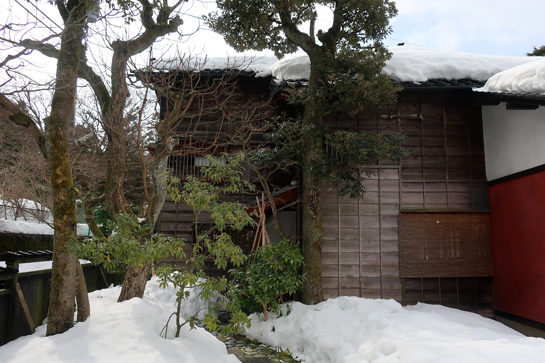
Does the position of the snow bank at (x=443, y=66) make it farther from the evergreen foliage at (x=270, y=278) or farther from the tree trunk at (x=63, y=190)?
the tree trunk at (x=63, y=190)

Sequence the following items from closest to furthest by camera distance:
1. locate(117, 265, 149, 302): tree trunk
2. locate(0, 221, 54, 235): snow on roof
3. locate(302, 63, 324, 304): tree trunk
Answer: locate(117, 265, 149, 302): tree trunk
locate(302, 63, 324, 304): tree trunk
locate(0, 221, 54, 235): snow on roof

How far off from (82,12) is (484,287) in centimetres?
1068

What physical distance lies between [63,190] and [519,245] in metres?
9.40

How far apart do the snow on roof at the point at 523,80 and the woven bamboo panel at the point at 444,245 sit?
3.32 meters

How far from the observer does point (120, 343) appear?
4.58m

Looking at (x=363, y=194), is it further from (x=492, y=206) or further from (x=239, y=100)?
(x=239, y=100)

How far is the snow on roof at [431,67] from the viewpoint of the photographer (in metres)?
9.23

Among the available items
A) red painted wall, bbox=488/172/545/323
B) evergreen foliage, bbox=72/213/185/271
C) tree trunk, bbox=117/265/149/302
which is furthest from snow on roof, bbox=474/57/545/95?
tree trunk, bbox=117/265/149/302

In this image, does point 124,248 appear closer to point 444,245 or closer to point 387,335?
point 387,335

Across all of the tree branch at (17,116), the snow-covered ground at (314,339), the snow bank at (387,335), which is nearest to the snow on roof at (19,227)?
the snow-covered ground at (314,339)

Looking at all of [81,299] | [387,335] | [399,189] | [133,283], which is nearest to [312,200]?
[399,189]

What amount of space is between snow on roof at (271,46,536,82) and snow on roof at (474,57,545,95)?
1188 millimetres

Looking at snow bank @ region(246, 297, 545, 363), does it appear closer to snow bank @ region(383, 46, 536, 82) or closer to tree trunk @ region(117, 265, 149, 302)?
tree trunk @ region(117, 265, 149, 302)

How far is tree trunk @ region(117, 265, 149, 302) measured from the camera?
6.86m
